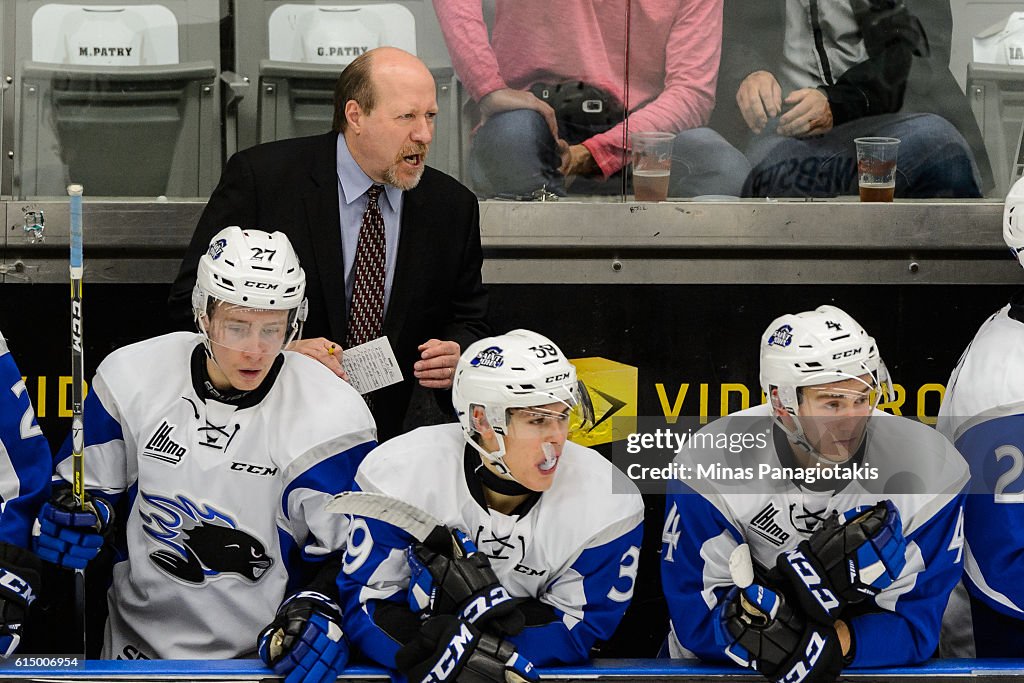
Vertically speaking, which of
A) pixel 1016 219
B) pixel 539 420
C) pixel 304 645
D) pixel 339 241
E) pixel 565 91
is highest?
pixel 565 91

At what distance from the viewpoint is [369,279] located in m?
3.58

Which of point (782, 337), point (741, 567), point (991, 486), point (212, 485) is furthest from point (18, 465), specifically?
point (991, 486)

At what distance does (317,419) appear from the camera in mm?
3082

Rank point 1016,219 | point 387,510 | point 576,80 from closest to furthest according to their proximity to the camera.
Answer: point 387,510
point 1016,219
point 576,80

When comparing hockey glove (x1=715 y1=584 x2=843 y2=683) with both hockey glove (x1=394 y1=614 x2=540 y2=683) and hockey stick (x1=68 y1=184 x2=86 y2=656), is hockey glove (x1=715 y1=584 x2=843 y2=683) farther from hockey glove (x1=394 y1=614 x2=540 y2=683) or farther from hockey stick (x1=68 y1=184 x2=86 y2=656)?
hockey stick (x1=68 y1=184 x2=86 y2=656)

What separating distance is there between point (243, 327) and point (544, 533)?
2.46 feet

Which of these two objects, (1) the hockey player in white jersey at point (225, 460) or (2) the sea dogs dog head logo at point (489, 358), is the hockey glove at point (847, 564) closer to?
(2) the sea dogs dog head logo at point (489, 358)

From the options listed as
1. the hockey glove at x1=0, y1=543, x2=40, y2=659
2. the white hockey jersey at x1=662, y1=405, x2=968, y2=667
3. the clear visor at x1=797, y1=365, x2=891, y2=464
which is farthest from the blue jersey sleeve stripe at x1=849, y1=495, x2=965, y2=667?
the hockey glove at x1=0, y1=543, x2=40, y2=659

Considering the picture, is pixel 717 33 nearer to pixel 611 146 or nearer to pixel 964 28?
pixel 611 146

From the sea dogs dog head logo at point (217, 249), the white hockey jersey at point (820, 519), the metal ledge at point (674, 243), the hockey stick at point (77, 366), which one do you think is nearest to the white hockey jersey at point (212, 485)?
the hockey stick at point (77, 366)

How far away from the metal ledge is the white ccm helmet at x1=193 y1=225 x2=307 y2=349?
0.82 metres

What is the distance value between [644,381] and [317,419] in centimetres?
124

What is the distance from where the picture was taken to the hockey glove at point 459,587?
8.99 feet

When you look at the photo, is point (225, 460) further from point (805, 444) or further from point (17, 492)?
point (805, 444)
